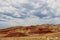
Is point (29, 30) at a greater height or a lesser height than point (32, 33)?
greater

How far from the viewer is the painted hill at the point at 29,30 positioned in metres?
13.4

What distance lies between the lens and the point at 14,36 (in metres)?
13.3

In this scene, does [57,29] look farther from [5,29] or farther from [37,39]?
[5,29]

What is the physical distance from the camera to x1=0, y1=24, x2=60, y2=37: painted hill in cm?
1340

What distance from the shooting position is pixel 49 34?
13969mm

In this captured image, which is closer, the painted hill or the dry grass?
the dry grass

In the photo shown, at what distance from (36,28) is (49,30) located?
3.04 ft

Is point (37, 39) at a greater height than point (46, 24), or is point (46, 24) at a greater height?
point (46, 24)

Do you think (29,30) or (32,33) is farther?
(29,30)

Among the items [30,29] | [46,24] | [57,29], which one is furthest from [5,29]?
[57,29]

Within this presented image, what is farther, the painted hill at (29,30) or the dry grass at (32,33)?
the painted hill at (29,30)

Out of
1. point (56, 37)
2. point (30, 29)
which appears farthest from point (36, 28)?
point (56, 37)

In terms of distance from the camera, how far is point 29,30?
535 inches

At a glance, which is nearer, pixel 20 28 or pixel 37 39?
pixel 37 39
